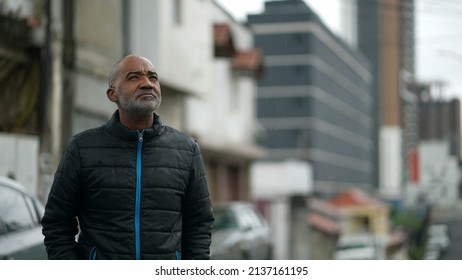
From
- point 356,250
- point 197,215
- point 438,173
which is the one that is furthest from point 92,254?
point 356,250

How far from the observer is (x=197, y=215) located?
367cm

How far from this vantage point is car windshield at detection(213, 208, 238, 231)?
13164mm

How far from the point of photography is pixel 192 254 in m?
3.70

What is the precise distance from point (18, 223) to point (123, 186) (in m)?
1.85

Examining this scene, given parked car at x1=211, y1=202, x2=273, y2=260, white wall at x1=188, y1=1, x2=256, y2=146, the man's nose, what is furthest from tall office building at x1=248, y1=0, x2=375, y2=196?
the man's nose

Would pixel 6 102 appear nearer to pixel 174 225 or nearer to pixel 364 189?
pixel 174 225

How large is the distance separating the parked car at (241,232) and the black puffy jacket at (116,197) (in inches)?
280

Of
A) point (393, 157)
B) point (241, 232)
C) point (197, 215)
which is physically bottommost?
point (241, 232)

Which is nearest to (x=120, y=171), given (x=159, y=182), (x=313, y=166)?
(x=159, y=182)

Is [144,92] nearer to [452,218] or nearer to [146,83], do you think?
[146,83]

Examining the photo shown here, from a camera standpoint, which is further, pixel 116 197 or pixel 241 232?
pixel 241 232

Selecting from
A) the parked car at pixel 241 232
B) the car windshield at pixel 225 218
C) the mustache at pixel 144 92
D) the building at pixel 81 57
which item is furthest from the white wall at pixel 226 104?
the mustache at pixel 144 92

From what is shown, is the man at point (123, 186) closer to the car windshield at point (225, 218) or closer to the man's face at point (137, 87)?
the man's face at point (137, 87)
